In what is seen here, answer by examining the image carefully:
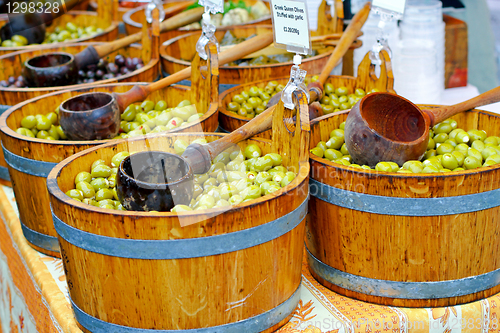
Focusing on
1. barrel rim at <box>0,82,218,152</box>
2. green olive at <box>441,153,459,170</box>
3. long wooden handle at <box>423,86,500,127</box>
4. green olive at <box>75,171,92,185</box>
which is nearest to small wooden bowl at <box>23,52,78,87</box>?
barrel rim at <box>0,82,218,152</box>

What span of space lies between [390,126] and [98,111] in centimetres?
124

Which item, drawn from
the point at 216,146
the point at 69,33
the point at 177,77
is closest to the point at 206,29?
the point at 177,77

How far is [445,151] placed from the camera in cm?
192

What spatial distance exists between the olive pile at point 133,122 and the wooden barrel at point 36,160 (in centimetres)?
7

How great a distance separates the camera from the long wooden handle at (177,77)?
2.41 meters

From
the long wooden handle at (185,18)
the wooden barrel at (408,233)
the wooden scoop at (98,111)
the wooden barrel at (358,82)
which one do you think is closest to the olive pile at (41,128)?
the wooden scoop at (98,111)

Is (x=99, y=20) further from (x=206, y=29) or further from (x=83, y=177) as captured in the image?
(x=83, y=177)

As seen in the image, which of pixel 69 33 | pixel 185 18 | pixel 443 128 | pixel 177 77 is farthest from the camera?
pixel 69 33

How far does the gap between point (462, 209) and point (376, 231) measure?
0.88ft

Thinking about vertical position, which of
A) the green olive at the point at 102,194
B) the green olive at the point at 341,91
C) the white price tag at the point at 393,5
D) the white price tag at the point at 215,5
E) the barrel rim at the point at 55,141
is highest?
the white price tag at the point at 215,5

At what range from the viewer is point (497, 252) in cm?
164

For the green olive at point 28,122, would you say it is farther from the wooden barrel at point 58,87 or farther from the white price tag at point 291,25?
the white price tag at point 291,25

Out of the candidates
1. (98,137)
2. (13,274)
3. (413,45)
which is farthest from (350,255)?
(413,45)

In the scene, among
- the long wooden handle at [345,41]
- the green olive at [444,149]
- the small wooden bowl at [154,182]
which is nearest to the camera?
the small wooden bowl at [154,182]
